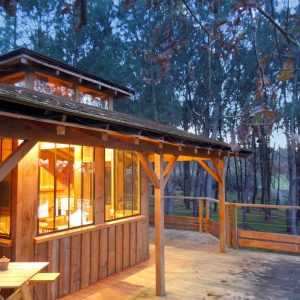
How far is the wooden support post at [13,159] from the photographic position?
3063mm

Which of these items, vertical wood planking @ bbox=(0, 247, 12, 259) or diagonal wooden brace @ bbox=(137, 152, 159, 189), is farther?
diagonal wooden brace @ bbox=(137, 152, 159, 189)

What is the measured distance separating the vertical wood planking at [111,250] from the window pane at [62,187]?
108 cm

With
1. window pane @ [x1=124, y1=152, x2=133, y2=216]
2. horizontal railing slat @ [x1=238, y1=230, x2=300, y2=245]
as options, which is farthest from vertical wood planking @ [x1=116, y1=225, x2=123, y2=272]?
horizontal railing slat @ [x1=238, y1=230, x2=300, y2=245]

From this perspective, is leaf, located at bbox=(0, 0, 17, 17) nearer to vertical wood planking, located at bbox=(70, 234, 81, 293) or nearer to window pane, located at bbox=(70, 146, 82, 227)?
window pane, located at bbox=(70, 146, 82, 227)

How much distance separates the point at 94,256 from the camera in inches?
225

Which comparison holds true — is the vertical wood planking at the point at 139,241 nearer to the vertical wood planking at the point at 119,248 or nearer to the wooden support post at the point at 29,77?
the vertical wood planking at the point at 119,248

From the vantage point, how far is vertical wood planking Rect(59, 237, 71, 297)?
5.03m

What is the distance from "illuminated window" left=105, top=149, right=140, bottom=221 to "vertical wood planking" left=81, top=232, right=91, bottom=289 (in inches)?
25.1

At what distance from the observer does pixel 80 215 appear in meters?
5.59

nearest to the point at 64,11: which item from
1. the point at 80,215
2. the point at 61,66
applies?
the point at 80,215

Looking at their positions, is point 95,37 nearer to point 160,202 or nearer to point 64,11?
point 160,202

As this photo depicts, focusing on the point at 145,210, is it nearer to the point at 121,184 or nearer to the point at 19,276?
the point at 121,184

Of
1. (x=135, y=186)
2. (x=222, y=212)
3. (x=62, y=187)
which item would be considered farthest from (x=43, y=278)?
(x=222, y=212)

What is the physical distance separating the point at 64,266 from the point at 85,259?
47 centimetres
